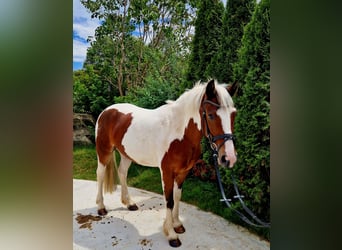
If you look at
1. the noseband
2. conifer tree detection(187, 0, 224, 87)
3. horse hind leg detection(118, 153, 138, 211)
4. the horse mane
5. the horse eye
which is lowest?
horse hind leg detection(118, 153, 138, 211)

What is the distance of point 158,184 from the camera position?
170cm

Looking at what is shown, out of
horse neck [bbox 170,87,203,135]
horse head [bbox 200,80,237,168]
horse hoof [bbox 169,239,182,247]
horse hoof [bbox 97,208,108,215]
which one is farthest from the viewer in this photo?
horse hoof [bbox 97,208,108,215]

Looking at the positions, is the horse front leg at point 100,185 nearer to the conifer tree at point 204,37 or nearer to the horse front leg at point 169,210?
the horse front leg at point 169,210

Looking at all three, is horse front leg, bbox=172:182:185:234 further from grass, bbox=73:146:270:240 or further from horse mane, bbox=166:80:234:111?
horse mane, bbox=166:80:234:111

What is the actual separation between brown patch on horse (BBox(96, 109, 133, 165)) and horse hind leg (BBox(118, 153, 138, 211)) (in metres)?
0.08

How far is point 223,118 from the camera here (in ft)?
4.42

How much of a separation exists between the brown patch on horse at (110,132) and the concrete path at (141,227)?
0.24m

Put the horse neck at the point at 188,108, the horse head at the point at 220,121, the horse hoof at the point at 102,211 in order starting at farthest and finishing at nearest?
the horse hoof at the point at 102,211 → the horse neck at the point at 188,108 → the horse head at the point at 220,121

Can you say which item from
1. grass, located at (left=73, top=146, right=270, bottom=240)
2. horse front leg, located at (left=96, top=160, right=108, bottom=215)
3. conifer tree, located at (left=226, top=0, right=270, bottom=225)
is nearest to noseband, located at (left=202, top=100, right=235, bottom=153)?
conifer tree, located at (left=226, top=0, right=270, bottom=225)

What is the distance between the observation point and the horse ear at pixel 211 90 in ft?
4.49

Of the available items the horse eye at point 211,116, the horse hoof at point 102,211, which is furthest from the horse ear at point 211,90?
the horse hoof at point 102,211

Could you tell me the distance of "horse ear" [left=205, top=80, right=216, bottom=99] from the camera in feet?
4.49
